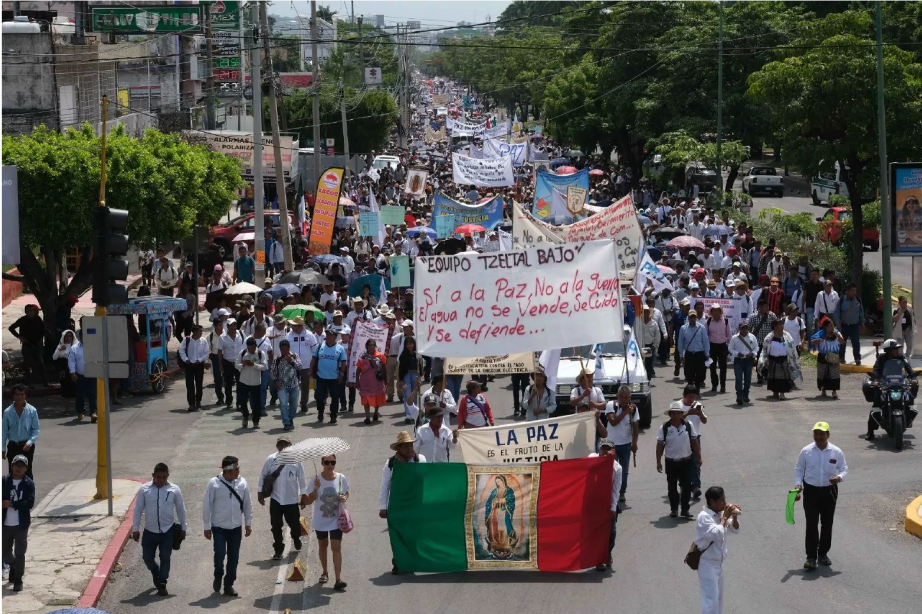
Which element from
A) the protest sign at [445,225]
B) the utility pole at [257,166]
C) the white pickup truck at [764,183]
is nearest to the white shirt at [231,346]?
the utility pole at [257,166]

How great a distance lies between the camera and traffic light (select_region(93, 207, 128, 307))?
14.3 metres

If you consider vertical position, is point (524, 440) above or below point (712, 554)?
above

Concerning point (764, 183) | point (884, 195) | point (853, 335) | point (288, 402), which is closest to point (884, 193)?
point (884, 195)

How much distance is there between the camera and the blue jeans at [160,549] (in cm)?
1173

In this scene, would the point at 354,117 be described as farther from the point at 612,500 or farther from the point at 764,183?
the point at 612,500

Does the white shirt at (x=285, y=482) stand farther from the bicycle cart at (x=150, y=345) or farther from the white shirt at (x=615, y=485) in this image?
the bicycle cart at (x=150, y=345)

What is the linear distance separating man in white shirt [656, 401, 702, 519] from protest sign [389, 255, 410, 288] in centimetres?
1279

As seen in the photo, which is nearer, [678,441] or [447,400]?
[678,441]

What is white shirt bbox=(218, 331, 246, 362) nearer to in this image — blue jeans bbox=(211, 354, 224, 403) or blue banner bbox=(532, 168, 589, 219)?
blue jeans bbox=(211, 354, 224, 403)

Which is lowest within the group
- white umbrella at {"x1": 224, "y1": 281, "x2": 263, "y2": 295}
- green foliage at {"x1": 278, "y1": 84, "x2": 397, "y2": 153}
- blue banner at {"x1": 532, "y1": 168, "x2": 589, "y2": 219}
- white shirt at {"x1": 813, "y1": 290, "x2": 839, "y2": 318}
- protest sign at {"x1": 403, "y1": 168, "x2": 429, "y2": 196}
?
white shirt at {"x1": 813, "y1": 290, "x2": 839, "y2": 318}

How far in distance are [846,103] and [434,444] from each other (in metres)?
16.5

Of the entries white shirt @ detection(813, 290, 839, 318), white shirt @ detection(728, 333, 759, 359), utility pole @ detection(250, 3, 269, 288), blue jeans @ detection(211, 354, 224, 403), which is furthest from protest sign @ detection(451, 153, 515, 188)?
white shirt @ detection(728, 333, 759, 359)

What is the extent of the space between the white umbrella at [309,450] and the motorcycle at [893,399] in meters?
8.03

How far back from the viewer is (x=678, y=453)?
13.7 metres
